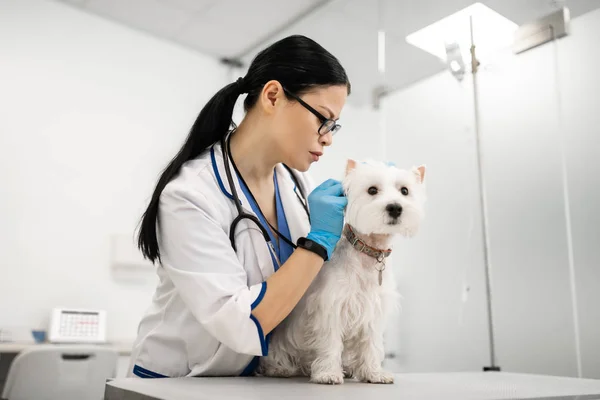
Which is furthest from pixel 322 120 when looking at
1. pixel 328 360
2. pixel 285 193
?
pixel 328 360

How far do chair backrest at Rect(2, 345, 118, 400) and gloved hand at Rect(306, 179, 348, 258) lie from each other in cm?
195

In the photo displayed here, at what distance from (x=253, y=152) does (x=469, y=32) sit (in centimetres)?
192

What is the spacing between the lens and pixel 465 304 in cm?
280

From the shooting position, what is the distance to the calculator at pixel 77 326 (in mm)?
3518

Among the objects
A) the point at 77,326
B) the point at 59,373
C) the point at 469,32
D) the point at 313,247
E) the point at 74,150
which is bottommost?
the point at 59,373

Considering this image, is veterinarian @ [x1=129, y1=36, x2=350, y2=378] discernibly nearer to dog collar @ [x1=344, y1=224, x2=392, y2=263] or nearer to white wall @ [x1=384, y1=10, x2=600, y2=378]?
dog collar @ [x1=344, y1=224, x2=392, y2=263]

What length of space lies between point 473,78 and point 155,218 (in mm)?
2250

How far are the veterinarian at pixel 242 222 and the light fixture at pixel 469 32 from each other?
5.60 feet

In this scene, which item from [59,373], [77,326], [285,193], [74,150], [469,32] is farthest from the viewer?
[74,150]

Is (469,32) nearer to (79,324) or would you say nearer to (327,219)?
(327,219)

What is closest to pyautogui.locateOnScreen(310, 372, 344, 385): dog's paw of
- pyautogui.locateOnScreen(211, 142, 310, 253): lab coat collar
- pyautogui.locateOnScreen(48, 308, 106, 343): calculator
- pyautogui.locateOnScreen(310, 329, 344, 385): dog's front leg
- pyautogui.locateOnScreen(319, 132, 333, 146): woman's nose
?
pyautogui.locateOnScreen(310, 329, 344, 385): dog's front leg

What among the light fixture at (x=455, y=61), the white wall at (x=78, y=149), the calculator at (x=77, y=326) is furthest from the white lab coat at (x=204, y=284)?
the calculator at (x=77, y=326)

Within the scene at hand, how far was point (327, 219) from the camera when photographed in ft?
4.17

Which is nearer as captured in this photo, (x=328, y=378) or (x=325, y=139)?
(x=328, y=378)
